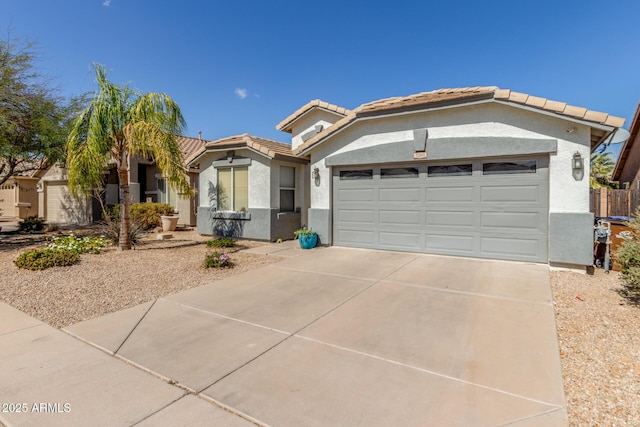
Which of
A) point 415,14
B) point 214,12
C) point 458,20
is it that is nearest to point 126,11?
point 214,12

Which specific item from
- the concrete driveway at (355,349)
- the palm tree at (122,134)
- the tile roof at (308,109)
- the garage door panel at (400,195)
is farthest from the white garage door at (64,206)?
the garage door panel at (400,195)

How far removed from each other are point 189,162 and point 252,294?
9225mm

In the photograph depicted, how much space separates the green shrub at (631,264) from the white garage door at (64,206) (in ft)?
76.0

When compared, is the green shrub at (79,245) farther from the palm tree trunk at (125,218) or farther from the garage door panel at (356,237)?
the garage door panel at (356,237)

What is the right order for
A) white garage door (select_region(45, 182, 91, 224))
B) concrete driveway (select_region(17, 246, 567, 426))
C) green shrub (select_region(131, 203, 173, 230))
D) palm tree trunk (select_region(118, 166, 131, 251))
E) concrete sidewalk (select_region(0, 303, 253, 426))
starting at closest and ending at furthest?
1. concrete sidewalk (select_region(0, 303, 253, 426))
2. concrete driveway (select_region(17, 246, 567, 426))
3. palm tree trunk (select_region(118, 166, 131, 251))
4. green shrub (select_region(131, 203, 173, 230))
5. white garage door (select_region(45, 182, 91, 224))

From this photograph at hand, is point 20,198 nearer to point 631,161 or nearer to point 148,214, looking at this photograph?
point 148,214

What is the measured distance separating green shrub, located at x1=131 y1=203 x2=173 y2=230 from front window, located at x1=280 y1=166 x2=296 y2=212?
7.63 metres

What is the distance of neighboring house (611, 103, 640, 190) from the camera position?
15060 mm

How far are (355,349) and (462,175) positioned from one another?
656 centimetres

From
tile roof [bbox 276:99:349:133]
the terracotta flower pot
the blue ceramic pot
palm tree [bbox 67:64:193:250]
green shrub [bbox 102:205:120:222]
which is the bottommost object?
the blue ceramic pot

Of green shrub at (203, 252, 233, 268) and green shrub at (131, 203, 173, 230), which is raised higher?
green shrub at (131, 203, 173, 230)

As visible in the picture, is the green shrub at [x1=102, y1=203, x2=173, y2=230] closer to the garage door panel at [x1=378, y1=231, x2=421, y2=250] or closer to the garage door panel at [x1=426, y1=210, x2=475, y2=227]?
the garage door panel at [x1=378, y1=231, x2=421, y2=250]

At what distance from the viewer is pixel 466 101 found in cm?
809

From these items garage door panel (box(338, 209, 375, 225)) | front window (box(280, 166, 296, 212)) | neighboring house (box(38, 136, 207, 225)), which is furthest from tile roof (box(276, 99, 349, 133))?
garage door panel (box(338, 209, 375, 225))
